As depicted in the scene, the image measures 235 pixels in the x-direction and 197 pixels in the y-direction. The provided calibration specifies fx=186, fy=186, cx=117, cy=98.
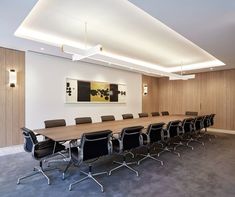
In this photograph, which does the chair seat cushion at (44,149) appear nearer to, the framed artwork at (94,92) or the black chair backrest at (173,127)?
the black chair backrest at (173,127)

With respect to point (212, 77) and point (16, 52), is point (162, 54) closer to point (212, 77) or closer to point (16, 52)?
point (212, 77)

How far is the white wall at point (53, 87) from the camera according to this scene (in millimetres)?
5383

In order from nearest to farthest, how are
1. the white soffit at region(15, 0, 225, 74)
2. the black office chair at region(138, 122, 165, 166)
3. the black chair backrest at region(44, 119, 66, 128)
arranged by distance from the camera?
the white soffit at region(15, 0, 225, 74)
the black office chair at region(138, 122, 165, 166)
the black chair backrest at region(44, 119, 66, 128)

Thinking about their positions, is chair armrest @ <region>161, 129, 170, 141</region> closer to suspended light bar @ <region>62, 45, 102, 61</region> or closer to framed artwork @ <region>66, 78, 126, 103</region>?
suspended light bar @ <region>62, 45, 102, 61</region>

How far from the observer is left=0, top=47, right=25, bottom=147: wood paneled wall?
193 inches

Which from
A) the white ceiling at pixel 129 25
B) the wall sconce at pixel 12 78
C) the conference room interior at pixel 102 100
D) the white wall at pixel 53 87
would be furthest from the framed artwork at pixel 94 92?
the wall sconce at pixel 12 78

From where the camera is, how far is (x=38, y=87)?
5500 mm

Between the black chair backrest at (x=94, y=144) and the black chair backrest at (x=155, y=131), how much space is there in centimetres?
121

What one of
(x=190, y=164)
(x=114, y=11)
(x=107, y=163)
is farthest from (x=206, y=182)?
(x=114, y=11)

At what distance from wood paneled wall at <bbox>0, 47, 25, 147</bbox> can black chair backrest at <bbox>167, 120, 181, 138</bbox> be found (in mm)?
3988

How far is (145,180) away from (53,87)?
4026mm

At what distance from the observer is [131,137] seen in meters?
3.54

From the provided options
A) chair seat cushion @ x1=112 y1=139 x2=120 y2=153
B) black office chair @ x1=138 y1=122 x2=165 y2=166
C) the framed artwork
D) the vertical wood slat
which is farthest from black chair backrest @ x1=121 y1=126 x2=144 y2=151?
the vertical wood slat

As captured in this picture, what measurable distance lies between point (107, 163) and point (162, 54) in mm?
4172
